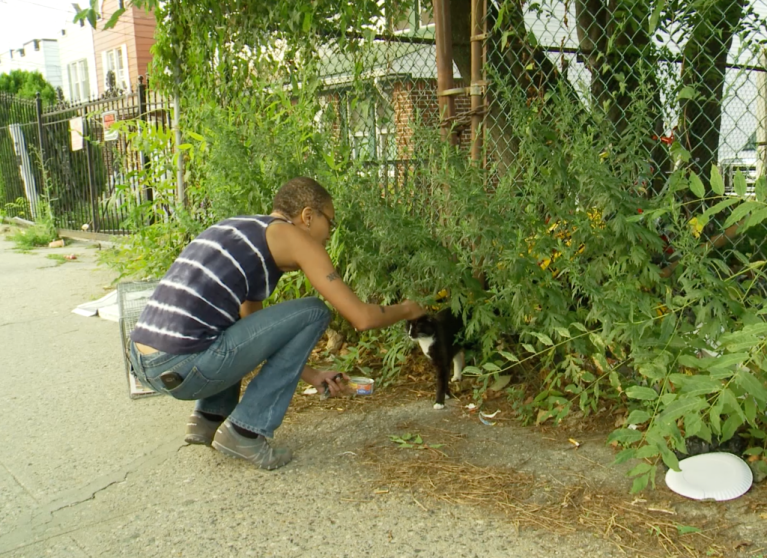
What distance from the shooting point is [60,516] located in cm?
302

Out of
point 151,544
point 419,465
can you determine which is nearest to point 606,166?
point 419,465

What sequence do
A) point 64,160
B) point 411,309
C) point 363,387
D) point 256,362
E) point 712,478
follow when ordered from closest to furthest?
point 712,478 → point 256,362 → point 411,309 → point 363,387 → point 64,160

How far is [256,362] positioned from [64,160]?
11504 mm

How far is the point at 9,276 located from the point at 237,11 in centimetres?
569

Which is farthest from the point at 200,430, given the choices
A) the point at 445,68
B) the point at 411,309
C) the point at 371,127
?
the point at 445,68

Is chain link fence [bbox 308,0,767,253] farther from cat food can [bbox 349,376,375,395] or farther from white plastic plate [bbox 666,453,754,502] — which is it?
cat food can [bbox 349,376,375,395]

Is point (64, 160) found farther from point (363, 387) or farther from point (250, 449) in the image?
point (250, 449)

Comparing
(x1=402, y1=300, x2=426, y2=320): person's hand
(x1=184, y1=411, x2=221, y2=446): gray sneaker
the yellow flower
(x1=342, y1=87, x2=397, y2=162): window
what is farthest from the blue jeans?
the yellow flower

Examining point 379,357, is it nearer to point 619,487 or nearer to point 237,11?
point 619,487

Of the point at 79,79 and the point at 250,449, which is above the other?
the point at 79,79

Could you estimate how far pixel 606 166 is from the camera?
3154 mm

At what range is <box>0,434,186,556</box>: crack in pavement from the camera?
286 centimetres

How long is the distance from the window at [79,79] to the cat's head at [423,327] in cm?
3345

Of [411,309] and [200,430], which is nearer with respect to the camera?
[411,309]
